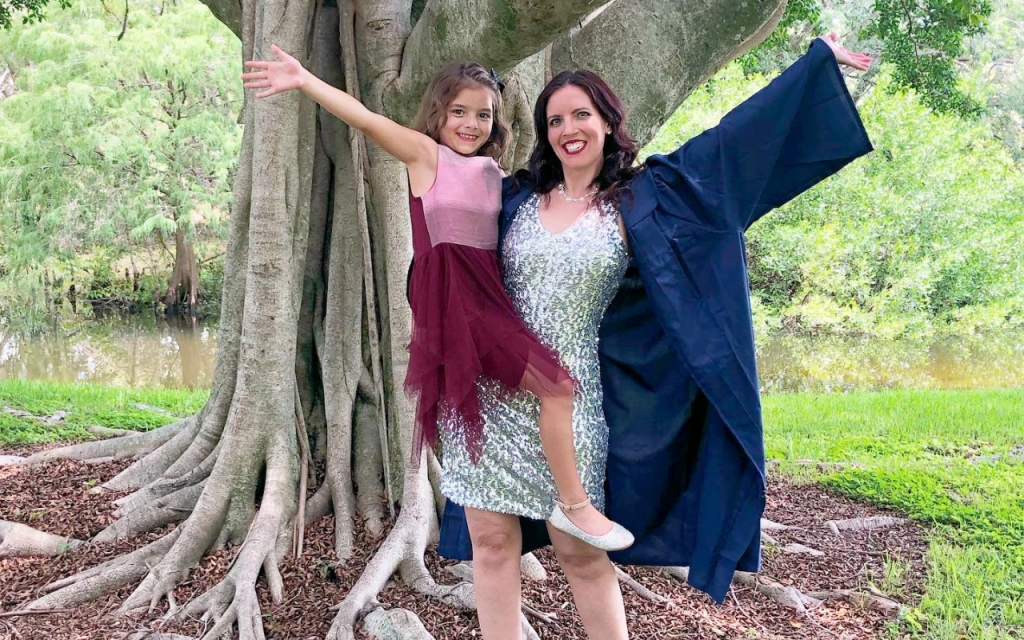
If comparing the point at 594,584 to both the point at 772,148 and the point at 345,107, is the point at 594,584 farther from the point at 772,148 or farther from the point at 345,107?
the point at 345,107

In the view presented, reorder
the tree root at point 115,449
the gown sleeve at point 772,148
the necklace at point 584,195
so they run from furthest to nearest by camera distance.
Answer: the tree root at point 115,449, the necklace at point 584,195, the gown sleeve at point 772,148

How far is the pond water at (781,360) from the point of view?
12.3 m

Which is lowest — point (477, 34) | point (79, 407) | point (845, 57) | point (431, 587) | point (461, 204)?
point (79, 407)

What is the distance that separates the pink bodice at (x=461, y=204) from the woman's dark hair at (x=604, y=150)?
129mm

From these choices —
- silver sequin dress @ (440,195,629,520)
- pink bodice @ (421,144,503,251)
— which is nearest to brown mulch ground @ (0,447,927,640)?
silver sequin dress @ (440,195,629,520)

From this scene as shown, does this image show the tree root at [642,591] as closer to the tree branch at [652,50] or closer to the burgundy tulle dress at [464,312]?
the burgundy tulle dress at [464,312]

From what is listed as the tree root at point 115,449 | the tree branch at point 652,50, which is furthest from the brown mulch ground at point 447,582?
the tree branch at point 652,50

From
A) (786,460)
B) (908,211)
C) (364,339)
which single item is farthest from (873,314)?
(364,339)

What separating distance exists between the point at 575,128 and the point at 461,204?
1.20ft

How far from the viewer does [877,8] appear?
18.1 ft

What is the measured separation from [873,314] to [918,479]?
9.34m

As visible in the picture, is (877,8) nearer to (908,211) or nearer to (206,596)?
(206,596)

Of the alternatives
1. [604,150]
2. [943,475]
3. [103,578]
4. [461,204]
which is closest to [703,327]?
[604,150]

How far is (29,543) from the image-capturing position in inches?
144
